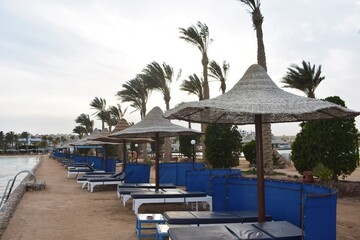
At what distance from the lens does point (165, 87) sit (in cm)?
3266

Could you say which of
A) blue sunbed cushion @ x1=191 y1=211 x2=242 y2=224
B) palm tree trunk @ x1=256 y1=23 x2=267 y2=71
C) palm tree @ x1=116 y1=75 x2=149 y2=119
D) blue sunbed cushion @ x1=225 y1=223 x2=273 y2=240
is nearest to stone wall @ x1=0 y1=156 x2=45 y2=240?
blue sunbed cushion @ x1=191 y1=211 x2=242 y2=224

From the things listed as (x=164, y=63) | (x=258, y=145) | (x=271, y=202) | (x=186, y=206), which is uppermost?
(x=164, y=63)

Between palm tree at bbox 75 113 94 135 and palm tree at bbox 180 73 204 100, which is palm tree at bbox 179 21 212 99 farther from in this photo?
palm tree at bbox 75 113 94 135

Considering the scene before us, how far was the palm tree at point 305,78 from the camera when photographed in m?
25.8

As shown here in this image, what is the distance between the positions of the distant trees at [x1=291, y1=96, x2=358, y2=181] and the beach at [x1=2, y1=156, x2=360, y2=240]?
1.46 meters

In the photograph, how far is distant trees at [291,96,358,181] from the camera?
505 inches

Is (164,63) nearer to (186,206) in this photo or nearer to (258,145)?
(186,206)

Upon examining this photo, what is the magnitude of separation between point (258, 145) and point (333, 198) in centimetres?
133

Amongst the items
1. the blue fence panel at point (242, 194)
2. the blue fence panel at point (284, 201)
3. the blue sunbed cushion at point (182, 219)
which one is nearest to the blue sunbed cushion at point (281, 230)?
the blue fence panel at point (284, 201)

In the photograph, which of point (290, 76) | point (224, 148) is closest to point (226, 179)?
point (224, 148)

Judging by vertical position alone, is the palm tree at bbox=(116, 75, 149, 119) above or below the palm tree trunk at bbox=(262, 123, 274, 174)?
above

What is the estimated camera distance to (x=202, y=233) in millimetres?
4875

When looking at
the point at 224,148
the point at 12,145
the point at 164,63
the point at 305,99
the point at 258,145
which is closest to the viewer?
the point at 305,99

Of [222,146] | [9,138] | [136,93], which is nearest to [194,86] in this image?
[136,93]
